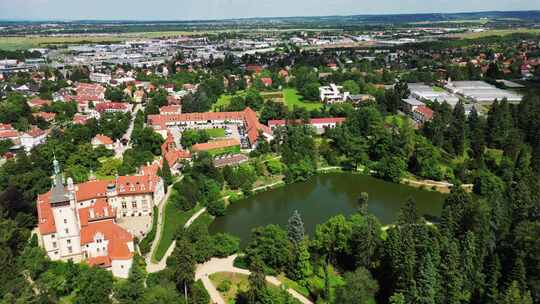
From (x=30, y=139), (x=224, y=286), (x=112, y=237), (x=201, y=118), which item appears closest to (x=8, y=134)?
(x=30, y=139)

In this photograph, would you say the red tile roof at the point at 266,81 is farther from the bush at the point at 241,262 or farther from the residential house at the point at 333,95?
the bush at the point at 241,262

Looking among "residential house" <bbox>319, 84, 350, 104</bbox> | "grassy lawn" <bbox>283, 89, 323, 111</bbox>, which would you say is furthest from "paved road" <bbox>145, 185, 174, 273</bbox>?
"residential house" <bbox>319, 84, 350, 104</bbox>

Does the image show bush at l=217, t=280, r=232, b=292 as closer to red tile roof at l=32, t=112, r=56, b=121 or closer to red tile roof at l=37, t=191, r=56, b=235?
red tile roof at l=37, t=191, r=56, b=235

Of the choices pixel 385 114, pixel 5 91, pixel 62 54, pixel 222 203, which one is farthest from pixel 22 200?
pixel 62 54

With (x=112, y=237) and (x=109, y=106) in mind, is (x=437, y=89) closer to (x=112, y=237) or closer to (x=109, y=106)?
(x=109, y=106)

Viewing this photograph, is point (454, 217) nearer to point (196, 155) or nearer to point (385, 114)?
point (196, 155)

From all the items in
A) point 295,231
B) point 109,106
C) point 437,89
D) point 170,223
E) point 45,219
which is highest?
point 109,106
